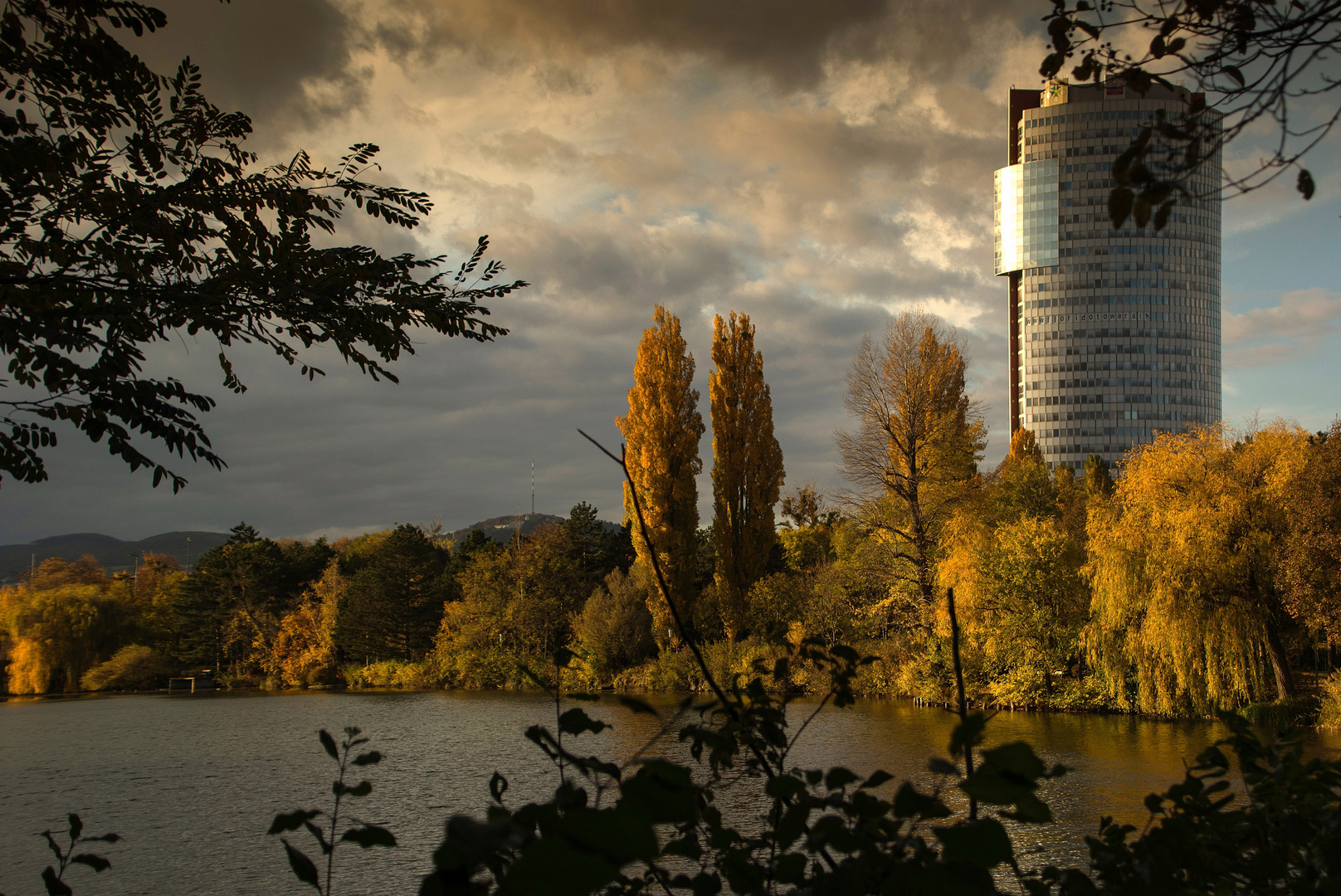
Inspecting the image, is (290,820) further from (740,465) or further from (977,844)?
(740,465)

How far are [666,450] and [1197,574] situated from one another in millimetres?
14874

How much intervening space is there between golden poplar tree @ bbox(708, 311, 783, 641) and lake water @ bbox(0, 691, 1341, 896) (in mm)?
4514

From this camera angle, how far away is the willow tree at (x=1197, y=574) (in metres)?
15.8

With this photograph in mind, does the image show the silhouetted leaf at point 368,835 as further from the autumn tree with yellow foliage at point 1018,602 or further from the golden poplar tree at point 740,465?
the golden poplar tree at point 740,465

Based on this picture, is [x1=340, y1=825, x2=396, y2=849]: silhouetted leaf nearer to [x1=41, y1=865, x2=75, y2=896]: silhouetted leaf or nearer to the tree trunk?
[x1=41, y1=865, x2=75, y2=896]: silhouetted leaf

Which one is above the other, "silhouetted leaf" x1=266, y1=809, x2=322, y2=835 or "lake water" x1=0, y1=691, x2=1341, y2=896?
"silhouetted leaf" x1=266, y1=809, x2=322, y2=835

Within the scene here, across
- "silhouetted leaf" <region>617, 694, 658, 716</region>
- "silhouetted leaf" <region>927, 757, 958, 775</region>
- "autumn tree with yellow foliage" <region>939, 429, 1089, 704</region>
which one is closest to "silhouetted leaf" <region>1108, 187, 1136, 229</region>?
"silhouetted leaf" <region>927, 757, 958, 775</region>

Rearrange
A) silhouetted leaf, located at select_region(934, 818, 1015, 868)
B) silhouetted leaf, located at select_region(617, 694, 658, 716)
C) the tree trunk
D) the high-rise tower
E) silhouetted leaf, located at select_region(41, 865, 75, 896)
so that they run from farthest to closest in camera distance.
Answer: the high-rise tower < the tree trunk < silhouetted leaf, located at select_region(41, 865, 75, 896) < silhouetted leaf, located at select_region(617, 694, 658, 716) < silhouetted leaf, located at select_region(934, 818, 1015, 868)

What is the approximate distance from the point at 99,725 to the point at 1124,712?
84.5 ft

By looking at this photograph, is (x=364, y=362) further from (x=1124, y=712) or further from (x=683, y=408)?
(x=683, y=408)

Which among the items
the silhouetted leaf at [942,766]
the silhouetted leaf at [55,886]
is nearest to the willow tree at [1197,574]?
the silhouetted leaf at [942,766]

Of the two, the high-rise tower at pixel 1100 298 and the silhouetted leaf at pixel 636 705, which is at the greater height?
the high-rise tower at pixel 1100 298

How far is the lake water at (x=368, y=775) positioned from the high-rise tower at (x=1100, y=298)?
69.1 m

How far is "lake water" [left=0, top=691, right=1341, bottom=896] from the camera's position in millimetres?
8859
